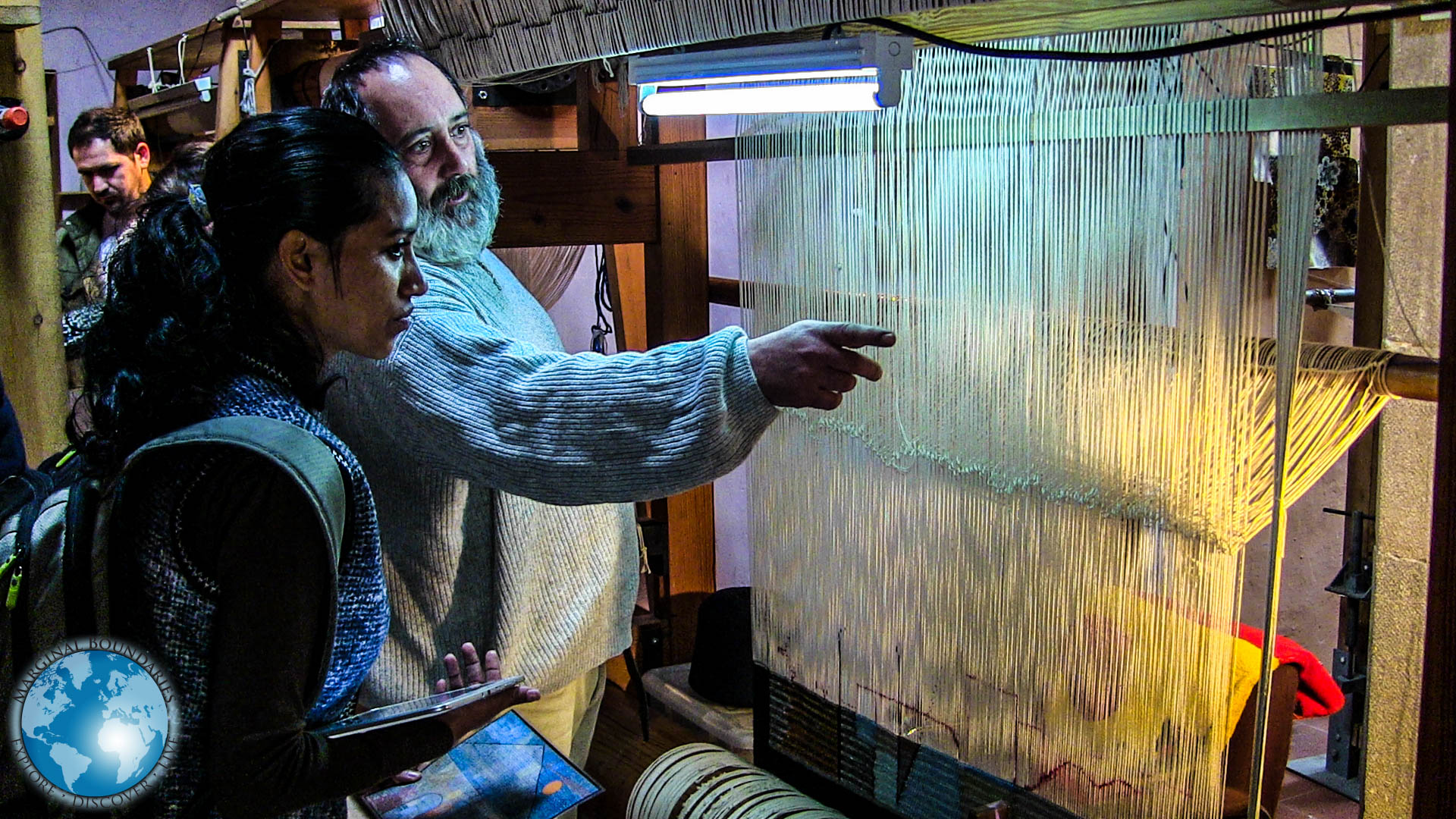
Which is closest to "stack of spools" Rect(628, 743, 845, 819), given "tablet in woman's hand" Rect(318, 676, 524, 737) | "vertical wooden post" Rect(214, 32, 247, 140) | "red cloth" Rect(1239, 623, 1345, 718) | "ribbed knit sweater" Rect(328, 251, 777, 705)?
"ribbed knit sweater" Rect(328, 251, 777, 705)

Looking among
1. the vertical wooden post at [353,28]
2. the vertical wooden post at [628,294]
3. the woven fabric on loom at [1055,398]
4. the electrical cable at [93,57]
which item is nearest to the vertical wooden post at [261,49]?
the vertical wooden post at [353,28]

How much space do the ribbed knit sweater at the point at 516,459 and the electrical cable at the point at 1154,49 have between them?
32cm

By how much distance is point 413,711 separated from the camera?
1.14 m

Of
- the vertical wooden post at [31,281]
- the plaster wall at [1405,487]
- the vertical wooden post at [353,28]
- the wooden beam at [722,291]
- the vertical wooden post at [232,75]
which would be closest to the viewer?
the plaster wall at [1405,487]

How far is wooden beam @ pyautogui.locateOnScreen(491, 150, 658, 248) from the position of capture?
2.22m

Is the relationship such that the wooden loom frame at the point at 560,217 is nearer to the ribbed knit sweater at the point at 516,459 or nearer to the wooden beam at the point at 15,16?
the wooden beam at the point at 15,16

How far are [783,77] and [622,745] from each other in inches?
98.9

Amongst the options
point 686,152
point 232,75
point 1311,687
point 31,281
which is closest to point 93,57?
point 232,75

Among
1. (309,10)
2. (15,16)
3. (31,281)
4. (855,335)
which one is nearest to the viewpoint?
(855,335)

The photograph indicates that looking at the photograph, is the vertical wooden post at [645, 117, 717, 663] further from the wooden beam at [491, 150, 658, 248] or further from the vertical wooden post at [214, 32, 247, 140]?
the vertical wooden post at [214, 32, 247, 140]

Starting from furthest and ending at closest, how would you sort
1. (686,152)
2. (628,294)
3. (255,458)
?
1. (628,294)
2. (686,152)
3. (255,458)

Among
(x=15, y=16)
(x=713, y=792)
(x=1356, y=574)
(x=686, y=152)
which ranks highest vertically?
(x=15, y=16)

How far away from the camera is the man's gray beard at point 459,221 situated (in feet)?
4.80

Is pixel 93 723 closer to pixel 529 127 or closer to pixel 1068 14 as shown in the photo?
pixel 1068 14
